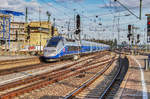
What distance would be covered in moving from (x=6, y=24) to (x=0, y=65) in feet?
84.0

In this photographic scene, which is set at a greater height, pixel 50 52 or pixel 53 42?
pixel 53 42

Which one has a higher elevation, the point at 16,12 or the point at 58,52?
the point at 16,12

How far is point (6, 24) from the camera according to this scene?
4484cm

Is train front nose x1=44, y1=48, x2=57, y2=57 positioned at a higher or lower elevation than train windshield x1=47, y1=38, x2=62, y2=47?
lower

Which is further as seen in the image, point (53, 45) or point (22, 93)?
point (53, 45)

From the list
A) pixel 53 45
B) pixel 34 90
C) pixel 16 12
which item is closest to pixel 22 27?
pixel 16 12

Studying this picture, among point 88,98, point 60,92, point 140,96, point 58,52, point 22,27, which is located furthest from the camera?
point 22,27

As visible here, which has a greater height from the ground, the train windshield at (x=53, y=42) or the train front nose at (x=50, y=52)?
the train windshield at (x=53, y=42)

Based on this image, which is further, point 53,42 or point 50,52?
point 53,42

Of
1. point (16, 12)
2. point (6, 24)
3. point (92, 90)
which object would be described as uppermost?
point (16, 12)

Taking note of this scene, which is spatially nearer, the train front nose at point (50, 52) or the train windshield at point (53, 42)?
the train front nose at point (50, 52)

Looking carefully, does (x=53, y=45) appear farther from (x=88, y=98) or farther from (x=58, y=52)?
(x=88, y=98)

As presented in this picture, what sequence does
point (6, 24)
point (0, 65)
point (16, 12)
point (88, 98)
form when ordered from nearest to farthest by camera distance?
point (88, 98) → point (0, 65) → point (6, 24) → point (16, 12)

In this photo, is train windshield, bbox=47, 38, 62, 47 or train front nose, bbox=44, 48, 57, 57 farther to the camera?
train windshield, bbox=47, 38, 62, 47
